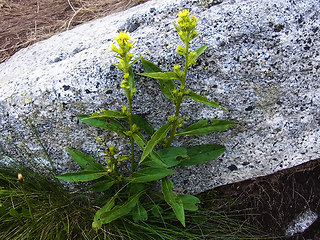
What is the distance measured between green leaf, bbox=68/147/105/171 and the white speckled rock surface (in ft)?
0.33

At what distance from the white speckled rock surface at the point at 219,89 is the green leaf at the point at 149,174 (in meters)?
0.28

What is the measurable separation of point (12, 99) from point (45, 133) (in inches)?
12.6

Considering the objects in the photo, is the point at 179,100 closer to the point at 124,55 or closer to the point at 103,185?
the point at 124,55

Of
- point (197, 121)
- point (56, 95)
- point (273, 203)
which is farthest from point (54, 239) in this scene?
point (273, 203)

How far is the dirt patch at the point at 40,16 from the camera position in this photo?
3.68m

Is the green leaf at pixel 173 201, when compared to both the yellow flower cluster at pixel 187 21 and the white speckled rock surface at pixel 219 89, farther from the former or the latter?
the yellow flower cluster at pixel 187 21

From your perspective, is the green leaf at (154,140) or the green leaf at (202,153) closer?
the green leaf at (154,140)

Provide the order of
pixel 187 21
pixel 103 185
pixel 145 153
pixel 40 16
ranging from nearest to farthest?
pixel 187 21
pixel 145 153
pixel 103 185
pixel 40 16

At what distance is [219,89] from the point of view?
2.09 meters

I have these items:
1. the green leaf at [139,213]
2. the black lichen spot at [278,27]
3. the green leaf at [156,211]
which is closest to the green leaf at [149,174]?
the green leaf at [139,213]

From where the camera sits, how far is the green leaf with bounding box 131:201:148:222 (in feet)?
7.18

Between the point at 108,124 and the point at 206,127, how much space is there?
624 mm

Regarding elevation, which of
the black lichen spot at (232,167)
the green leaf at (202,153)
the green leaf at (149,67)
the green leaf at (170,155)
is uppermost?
the green leaf at (149,67)

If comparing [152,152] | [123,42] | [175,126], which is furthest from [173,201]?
[123,42]
